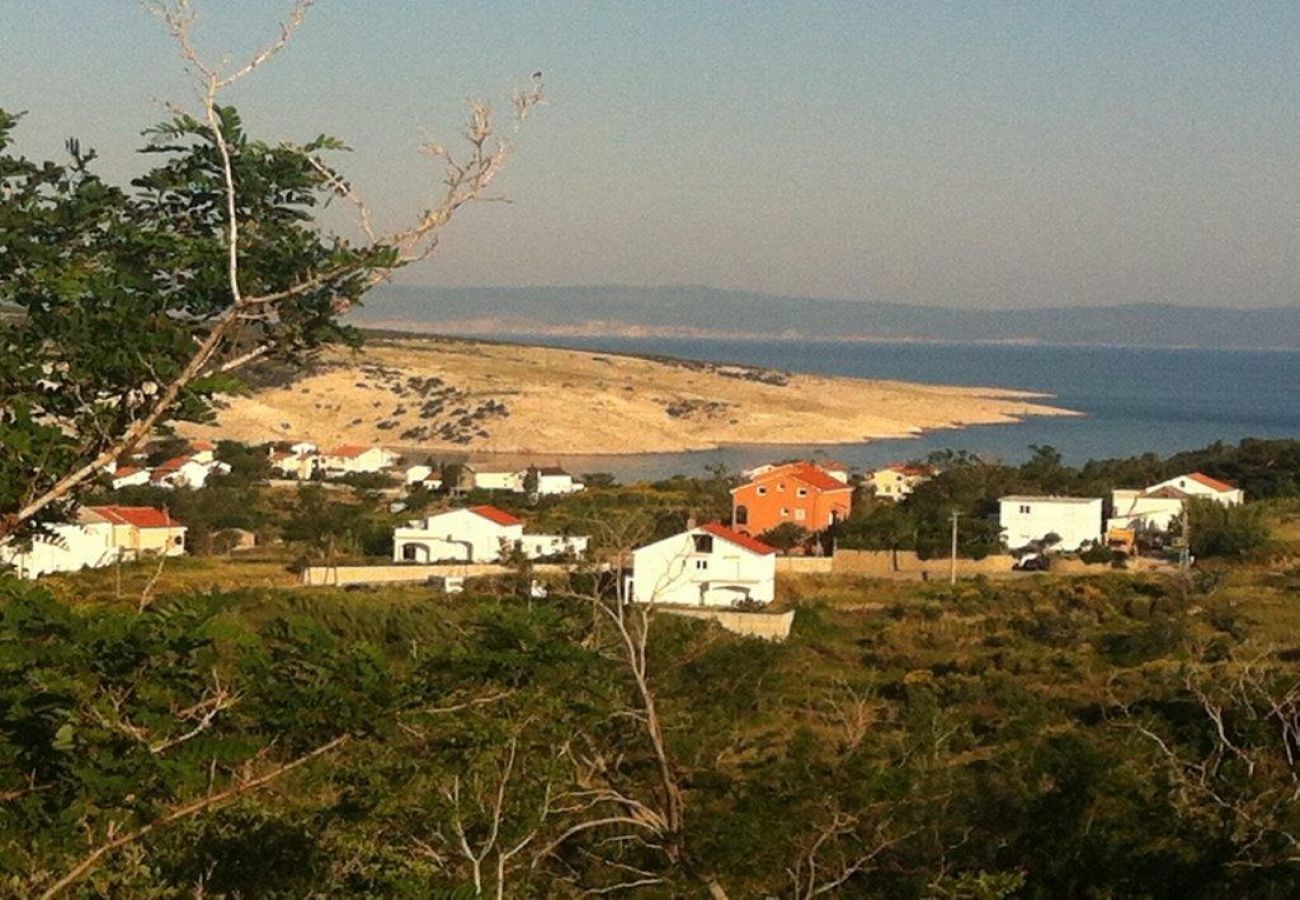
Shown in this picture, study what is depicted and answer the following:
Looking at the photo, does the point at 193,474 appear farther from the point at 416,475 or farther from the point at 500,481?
the point at 500,481

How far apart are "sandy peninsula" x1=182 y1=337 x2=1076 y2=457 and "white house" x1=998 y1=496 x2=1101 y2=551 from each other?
1397 inches

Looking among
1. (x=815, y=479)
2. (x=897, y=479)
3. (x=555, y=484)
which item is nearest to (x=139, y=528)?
(x=815, y=479)

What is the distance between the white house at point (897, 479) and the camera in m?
41.6

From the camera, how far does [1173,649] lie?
69.4 ft

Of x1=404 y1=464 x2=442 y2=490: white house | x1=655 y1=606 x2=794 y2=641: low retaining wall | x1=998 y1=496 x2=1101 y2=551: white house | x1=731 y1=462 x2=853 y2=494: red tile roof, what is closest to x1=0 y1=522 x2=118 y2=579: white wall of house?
x1=655 y1=606 x2=794 y2=641: low retaining wall

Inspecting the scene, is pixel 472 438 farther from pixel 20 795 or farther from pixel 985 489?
pixel 20 795

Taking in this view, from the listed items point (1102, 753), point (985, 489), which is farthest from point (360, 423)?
point (1102, 753)

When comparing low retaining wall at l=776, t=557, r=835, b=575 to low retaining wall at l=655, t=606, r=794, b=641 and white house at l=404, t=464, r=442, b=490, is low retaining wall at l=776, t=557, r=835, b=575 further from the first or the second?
white house at l=404, t=464, r=442, b=490

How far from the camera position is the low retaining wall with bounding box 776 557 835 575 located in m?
28.9

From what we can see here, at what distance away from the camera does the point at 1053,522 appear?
105 ft

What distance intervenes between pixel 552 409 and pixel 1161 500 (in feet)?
151

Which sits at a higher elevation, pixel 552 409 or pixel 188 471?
pixel 188 471

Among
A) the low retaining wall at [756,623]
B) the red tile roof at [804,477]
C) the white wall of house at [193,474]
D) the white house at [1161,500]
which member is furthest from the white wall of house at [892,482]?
the low retaining wall at [756,623]

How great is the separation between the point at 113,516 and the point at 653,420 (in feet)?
171
